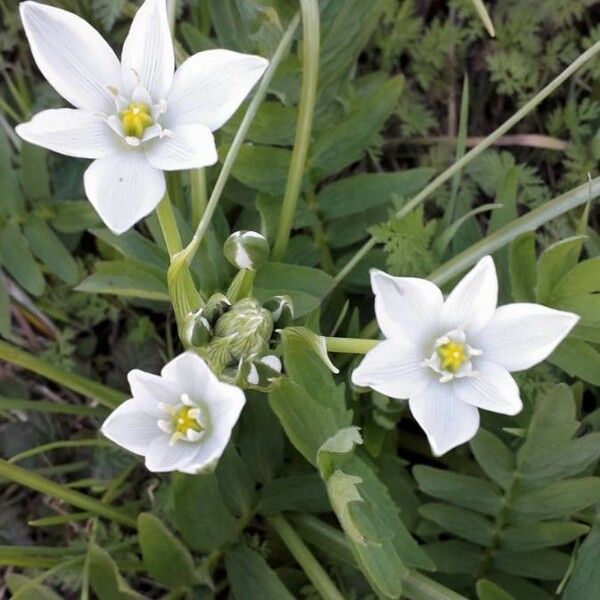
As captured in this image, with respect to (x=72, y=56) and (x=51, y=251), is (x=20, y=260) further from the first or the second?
(x=72, y=56)

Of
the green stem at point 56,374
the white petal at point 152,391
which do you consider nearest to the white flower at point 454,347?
the white petal at point 152,391

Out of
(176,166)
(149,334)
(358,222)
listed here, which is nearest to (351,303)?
(358,222)

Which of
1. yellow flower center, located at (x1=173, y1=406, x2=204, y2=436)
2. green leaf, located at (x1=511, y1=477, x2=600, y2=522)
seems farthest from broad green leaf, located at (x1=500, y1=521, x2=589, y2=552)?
yellow flower center, located at (x1=173, y1=406, x2=204, y2=436)

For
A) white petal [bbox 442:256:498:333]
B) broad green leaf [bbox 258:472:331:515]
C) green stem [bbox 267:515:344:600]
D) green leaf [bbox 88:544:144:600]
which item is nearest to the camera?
white petal [bbox 442:256:498:333]

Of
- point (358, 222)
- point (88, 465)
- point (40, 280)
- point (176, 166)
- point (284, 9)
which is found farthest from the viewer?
point (88, 465)

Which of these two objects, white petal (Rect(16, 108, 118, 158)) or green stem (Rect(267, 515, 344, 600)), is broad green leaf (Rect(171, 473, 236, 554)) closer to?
green stem (Rect(267, 515, 344, 600))

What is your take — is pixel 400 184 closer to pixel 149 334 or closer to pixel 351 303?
pixel 351 303
